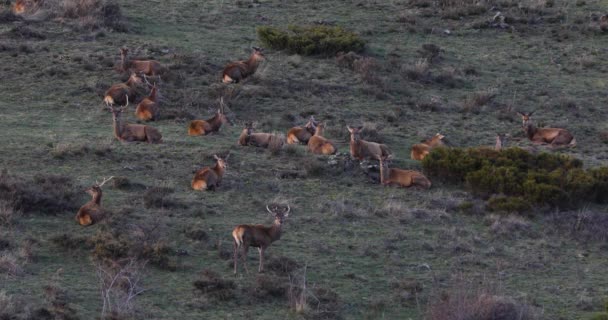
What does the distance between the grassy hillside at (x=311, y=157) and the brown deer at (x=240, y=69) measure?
0.26m

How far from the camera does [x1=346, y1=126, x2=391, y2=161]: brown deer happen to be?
21.0m

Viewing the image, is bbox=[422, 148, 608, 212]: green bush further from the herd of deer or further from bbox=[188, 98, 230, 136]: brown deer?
bbox=[188, 98, 230, 136]: brown deer

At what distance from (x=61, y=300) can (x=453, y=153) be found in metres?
9.23

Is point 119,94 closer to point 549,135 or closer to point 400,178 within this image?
point 400,178

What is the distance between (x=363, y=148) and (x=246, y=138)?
2273 mm

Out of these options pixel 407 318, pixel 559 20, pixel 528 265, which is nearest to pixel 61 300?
pixel 407 318

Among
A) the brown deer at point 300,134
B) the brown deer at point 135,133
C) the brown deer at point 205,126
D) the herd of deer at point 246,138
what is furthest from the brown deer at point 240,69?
the brown deer at point 135,133

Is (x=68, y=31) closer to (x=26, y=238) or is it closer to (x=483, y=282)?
(x=26, y=238)

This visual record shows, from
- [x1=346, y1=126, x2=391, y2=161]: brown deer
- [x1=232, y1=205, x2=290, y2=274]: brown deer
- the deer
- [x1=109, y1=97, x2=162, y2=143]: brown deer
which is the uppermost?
[x1=232, y1=205, x2=290, y2=274]: brown deer

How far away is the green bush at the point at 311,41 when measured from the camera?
28.3m

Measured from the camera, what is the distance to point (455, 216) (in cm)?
1820

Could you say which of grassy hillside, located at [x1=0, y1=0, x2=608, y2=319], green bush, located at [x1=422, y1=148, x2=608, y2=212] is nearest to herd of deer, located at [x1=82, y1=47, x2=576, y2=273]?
grassy hillside, located at [x1=0, y1=0, x2=608, y2=319]

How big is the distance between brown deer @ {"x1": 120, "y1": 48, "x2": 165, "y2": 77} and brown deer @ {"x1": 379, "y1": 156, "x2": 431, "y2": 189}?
7649 millimetres

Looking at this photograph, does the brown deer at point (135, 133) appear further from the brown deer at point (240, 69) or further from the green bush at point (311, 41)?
the green bush at point (311, 41)
